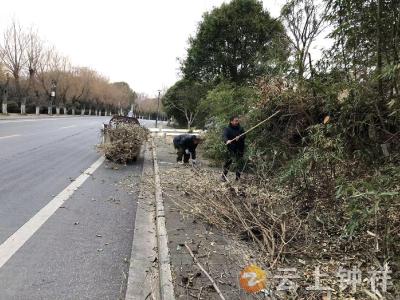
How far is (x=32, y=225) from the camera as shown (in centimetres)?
612

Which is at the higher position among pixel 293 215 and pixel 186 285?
pixel 293 215

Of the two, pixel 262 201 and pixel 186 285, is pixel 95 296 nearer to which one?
pixel 186 285

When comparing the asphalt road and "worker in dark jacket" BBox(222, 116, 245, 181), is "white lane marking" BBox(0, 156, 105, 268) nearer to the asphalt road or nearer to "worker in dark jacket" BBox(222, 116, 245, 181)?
the asphalt road

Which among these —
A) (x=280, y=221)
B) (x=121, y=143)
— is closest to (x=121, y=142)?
(x=121, y=143)

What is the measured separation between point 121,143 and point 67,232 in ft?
25.5

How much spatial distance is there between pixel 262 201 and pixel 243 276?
2.27 m

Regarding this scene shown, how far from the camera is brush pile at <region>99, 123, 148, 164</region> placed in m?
13.6

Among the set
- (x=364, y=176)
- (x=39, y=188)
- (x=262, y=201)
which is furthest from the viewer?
(x=39, y=188)

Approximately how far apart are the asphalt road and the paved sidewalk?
62 cm

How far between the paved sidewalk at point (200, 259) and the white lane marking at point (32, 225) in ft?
6.11

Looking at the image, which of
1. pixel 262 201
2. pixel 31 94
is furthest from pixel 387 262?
pixel 31 94

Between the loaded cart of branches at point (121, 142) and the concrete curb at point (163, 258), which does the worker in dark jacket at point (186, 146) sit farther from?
the concrete curb at point (163, 258)

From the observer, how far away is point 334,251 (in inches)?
203

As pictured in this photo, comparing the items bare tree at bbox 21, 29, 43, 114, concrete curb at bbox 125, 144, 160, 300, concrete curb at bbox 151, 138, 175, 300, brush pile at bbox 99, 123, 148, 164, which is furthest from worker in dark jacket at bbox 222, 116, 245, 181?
bare tree at bbox 21, 29, 43, 114
